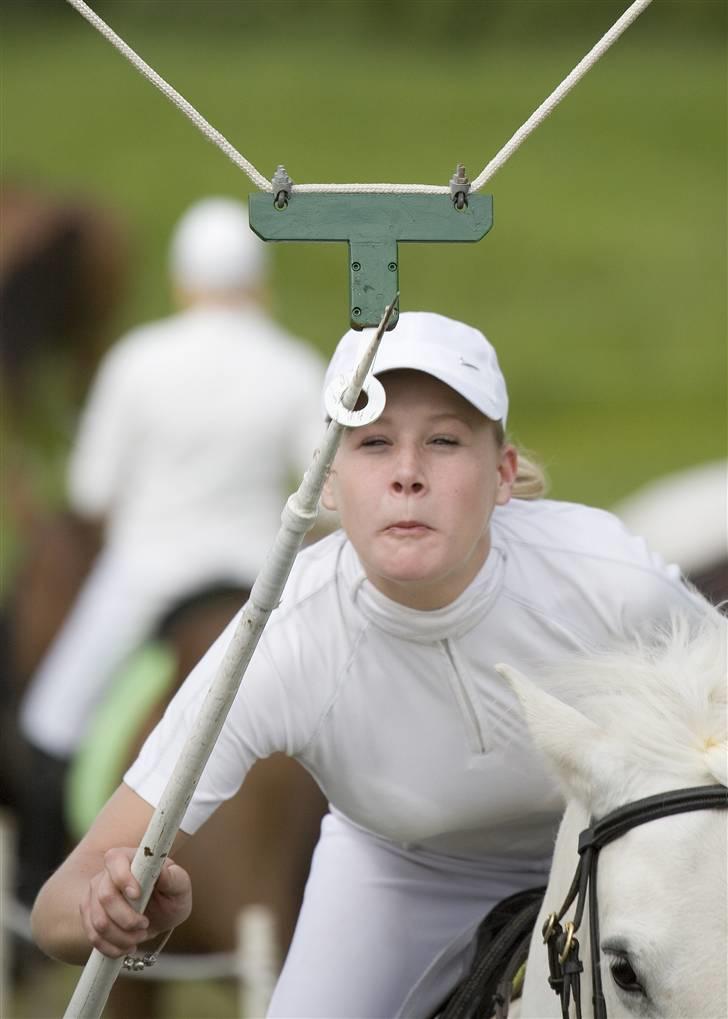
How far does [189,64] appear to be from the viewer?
96.5ft

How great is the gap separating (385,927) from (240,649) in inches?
39.8

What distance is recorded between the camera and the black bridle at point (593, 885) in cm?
206

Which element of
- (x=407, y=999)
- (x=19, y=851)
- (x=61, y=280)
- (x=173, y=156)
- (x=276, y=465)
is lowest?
(x=407, y=999)

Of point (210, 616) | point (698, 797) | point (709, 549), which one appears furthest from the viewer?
point (709, 549)

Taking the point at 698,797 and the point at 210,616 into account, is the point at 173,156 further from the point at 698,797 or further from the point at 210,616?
the point at 698,797

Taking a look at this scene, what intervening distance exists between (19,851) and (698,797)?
4.16m

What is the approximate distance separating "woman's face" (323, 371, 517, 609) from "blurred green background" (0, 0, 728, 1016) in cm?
1730

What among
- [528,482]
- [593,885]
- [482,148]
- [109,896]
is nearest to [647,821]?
[593,885]

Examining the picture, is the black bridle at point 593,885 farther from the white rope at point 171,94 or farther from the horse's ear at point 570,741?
the white rope at point 171,94

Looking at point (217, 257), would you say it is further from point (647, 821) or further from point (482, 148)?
point (482, 148)

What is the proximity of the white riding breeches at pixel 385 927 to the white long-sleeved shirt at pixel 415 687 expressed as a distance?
237 millimetres

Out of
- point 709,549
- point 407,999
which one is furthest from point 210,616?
point 407,999

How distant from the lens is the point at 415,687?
2.60 meters

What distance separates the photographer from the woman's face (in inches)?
93.0
